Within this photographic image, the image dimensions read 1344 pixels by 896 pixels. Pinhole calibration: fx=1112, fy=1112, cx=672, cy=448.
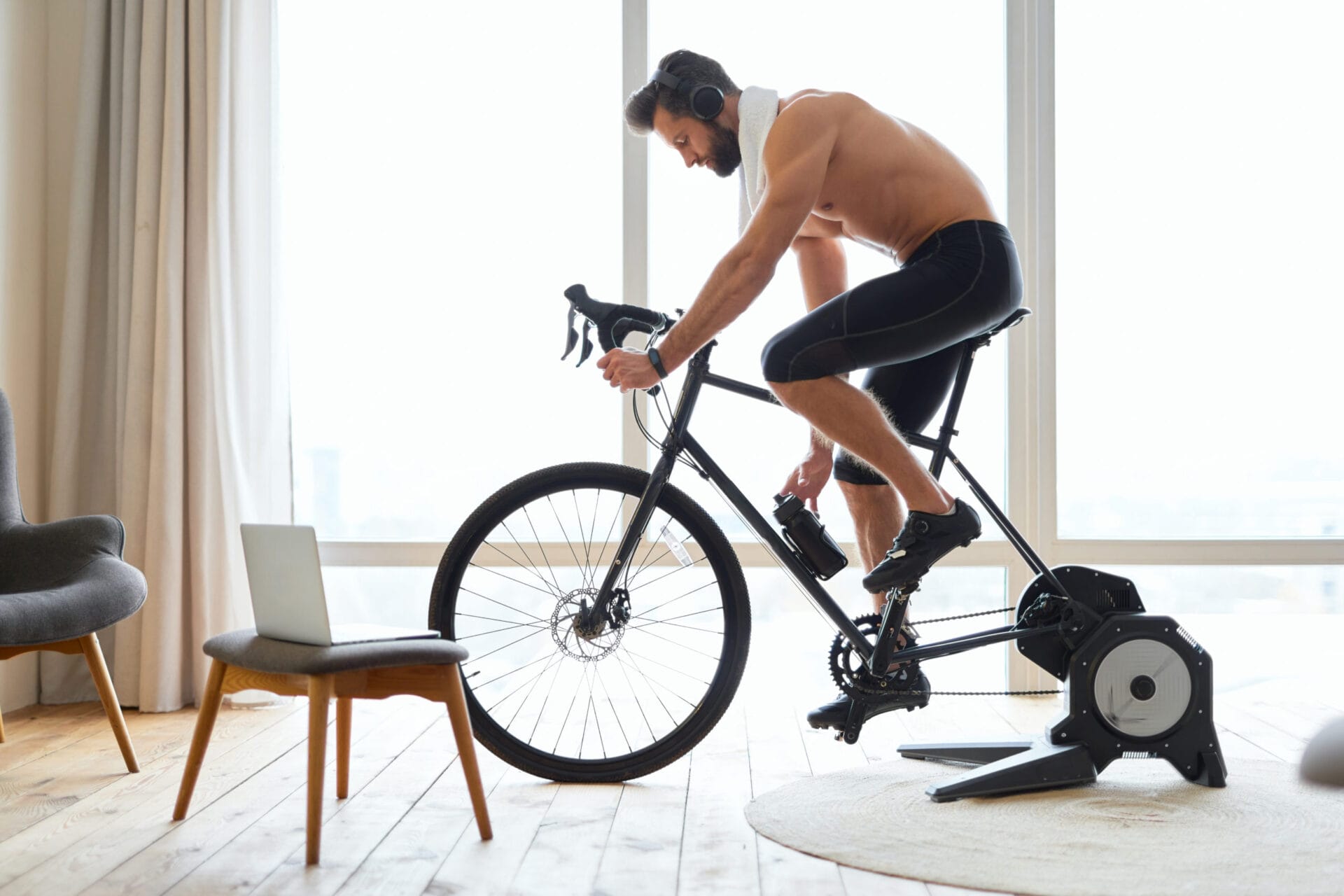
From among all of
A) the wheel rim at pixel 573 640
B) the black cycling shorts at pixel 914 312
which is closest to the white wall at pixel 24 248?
the wheel rim at pixel 573 640

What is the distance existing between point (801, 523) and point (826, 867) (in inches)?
23.1

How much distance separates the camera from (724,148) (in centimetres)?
204

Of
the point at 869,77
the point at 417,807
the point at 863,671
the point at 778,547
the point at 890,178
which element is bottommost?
the point at 417,807

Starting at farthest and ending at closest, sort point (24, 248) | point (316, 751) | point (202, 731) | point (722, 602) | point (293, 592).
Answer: point (24, 248) → point (722, 602) → point (202, 731) → point (293, 592) → point (316, 751)

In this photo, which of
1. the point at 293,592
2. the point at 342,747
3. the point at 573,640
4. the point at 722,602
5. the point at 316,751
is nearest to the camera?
the point at 316,751

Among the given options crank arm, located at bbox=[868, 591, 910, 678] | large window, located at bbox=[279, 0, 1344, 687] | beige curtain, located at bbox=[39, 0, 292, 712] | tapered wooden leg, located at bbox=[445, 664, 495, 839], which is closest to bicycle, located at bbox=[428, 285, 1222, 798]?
crank arm, located at bbox=[868, 591, 910, 678]

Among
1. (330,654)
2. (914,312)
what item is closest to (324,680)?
(330,654)

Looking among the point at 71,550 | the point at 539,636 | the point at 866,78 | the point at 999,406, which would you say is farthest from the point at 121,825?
the point at 866,78

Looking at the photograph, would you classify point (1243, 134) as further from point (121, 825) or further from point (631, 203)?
point (121, 825)

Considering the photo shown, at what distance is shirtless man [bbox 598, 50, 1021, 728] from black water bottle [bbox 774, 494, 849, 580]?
0.37ft

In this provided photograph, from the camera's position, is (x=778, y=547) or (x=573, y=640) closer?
(x=778, y=547)

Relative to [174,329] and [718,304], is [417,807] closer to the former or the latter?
[718,304]

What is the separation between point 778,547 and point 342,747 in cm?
82

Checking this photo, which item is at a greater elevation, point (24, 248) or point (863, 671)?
point (24, 248)
